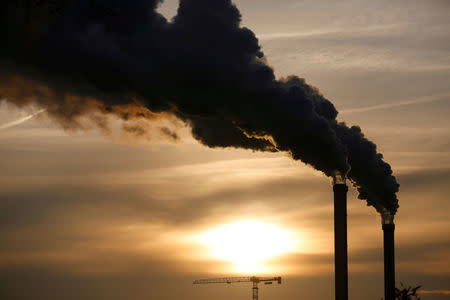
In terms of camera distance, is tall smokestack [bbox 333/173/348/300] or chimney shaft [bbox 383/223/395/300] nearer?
tall smokestack [bbox 333/173/348/300]

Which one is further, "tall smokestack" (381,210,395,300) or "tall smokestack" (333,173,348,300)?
"tall smokestack" (381,210,395,300)

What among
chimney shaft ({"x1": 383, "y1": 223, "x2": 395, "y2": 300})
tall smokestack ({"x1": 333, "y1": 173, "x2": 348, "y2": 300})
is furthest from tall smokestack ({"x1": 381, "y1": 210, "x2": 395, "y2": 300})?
tall smokestack ({"x1": 333, "y1": 173, "x2": 348, "y2": 300})

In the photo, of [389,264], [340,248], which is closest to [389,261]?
[389,264]

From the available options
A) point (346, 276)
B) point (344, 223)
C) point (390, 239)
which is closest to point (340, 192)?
point (344, 223)

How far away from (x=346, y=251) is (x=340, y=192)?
4109 millimetres

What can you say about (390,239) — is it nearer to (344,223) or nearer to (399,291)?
(399,291)

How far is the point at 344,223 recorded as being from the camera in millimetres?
59375

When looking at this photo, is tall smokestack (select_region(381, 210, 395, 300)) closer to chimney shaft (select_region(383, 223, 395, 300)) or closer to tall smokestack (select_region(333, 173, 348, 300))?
chimney shaft (select_region(383, 223, 395, 300))

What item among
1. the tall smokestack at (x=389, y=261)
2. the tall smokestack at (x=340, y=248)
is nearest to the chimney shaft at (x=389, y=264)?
the tall smokestack at (x=389, y=261)

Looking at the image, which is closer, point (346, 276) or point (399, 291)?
point (346, 276)

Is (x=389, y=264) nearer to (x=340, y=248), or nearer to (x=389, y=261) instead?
(x=389, y=261)

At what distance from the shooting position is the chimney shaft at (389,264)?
72125 millimetres

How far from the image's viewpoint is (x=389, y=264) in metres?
72.4

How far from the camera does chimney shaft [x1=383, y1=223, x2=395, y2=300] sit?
2840 inches
